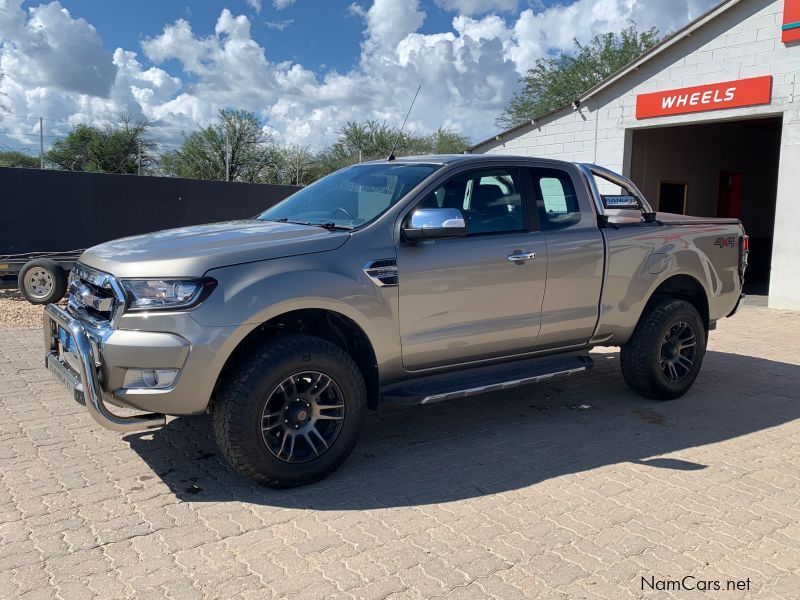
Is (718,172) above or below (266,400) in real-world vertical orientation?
above

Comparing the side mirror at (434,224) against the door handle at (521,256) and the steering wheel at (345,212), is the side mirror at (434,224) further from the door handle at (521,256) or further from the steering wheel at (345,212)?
the door handle at (521,256)

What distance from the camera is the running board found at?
14.3 feet

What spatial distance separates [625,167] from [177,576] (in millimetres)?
13204

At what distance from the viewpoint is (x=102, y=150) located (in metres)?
30.0

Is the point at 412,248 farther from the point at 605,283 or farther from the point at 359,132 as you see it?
the point at 359,132

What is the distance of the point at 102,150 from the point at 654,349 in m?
29.3

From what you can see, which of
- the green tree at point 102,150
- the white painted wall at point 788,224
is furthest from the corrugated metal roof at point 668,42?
the green tree at point 102,150

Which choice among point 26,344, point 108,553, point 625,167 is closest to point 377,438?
point 108,553

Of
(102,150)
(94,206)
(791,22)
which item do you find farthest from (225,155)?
(791,22)

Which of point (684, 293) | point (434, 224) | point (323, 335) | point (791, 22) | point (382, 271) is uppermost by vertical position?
point (791, 22)

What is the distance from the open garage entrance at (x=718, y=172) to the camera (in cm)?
1647

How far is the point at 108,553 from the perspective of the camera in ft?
10.8

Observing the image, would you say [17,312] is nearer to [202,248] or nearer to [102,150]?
[202,248]

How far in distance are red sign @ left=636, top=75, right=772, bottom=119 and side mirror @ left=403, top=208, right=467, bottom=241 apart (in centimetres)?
980
